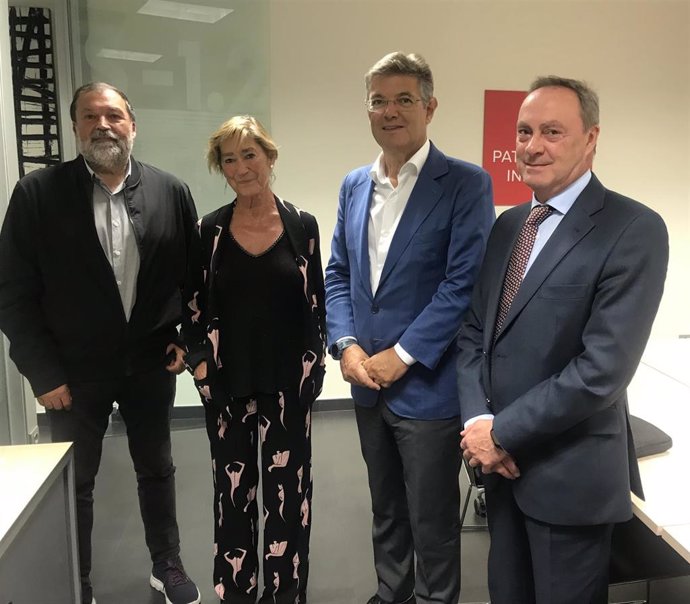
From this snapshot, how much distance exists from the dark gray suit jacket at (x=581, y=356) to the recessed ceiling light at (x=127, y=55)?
2797 millimetres

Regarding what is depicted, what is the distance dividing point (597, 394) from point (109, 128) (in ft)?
5.37

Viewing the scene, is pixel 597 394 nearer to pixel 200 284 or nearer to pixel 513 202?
pixel 200 284

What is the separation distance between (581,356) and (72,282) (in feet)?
4.96

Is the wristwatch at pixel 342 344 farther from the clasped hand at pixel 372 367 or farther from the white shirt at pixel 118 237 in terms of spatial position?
the white shirt at pixel 118 237

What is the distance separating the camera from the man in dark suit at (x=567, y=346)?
124cm

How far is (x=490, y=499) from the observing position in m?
1.54

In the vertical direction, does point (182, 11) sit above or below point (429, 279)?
above

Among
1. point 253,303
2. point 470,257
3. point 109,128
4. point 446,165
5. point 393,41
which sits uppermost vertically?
point 393,41

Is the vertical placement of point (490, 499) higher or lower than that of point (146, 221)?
lower

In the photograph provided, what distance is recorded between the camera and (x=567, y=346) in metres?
1.33

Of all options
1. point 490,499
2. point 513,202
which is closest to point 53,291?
point 490,499

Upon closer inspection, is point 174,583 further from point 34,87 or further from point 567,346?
point 34,87

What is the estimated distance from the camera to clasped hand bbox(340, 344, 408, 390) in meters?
1.75

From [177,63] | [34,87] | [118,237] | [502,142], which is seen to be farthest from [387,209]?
[34,87]
